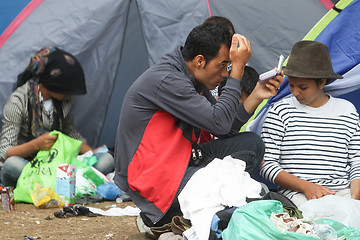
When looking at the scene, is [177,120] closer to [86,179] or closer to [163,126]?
[163,126]

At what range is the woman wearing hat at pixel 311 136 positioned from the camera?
9.25 ft

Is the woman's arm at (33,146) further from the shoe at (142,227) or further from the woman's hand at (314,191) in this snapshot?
the woman's hand at (314,191)

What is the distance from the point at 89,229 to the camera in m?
2.94

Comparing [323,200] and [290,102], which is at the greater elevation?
[290,102]

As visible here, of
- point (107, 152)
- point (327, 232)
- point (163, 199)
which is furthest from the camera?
point (107, 152)

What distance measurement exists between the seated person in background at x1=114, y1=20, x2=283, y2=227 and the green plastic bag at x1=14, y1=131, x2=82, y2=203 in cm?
105

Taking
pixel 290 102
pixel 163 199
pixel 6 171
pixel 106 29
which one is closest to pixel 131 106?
pixel 163 199

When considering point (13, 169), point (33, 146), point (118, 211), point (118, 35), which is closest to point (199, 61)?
point (118, 211)

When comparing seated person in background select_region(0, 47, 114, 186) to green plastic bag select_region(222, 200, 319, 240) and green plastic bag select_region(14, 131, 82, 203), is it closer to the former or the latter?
green plastic bag select_region(14, 131, 82, 203)

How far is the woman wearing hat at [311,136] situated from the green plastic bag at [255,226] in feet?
2.38

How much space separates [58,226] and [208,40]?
4.32 feet

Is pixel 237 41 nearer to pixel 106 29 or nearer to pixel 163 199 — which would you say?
pixel 163 199

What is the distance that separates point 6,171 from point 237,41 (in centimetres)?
207

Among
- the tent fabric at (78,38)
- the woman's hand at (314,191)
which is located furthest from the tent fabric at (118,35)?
the woman's hand at (314,191)
